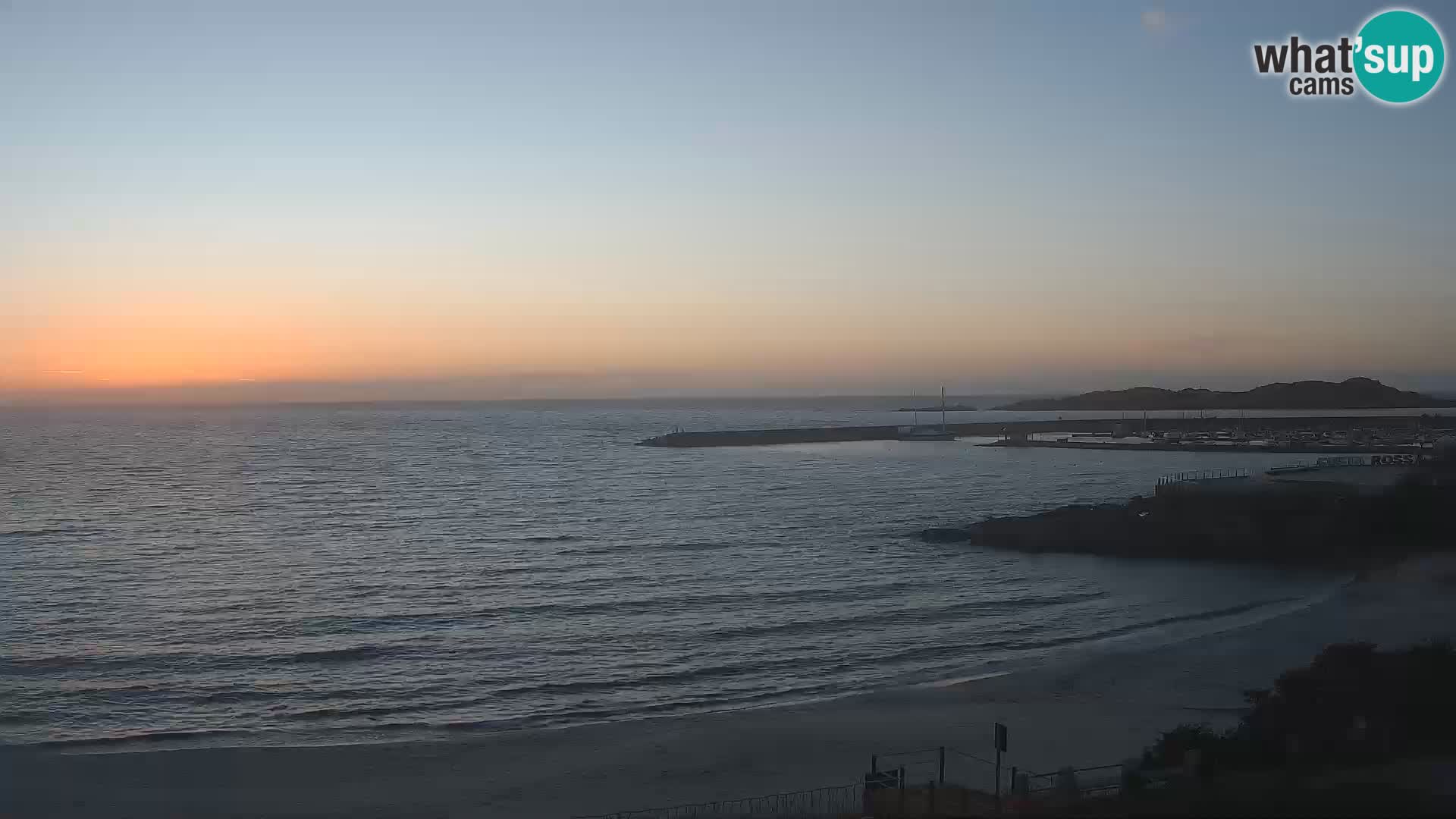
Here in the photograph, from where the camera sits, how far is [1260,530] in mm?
43969

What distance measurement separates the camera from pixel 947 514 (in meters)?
55.4

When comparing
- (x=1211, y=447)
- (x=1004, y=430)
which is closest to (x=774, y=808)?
(x=1211, y=447)

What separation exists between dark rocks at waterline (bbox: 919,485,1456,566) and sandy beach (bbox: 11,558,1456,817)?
20147mm

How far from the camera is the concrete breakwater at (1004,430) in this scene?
132375mm

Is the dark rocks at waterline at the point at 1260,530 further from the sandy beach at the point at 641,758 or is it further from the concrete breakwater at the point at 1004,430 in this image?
the concrete breakwater at the point at 1004,430

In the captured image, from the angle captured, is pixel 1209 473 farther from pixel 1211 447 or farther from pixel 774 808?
pixel 774 808

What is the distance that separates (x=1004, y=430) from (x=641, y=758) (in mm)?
135958

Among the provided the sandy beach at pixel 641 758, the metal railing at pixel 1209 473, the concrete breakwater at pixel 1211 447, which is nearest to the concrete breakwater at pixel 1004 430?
the concrete breakwater at pixel 1211 447

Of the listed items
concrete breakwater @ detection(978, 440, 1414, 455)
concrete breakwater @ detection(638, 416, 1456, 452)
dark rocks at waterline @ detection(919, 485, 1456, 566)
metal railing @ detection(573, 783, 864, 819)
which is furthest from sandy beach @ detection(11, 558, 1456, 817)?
concrete breakwater @ detection(638, 416, 1456, 452)

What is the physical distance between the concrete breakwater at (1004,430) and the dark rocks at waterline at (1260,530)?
84.9 m

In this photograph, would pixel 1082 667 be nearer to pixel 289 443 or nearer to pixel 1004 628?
pixel 1004 628

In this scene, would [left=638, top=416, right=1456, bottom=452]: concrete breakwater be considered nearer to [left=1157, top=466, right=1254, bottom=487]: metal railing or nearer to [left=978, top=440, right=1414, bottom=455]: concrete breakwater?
[left=978, top=440, right=1414, bottom=455]: concrete breakwater

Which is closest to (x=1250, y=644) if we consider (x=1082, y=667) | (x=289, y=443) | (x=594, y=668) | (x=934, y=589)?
(x=1082, y=667)

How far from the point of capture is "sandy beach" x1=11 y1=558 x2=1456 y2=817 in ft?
55.4
